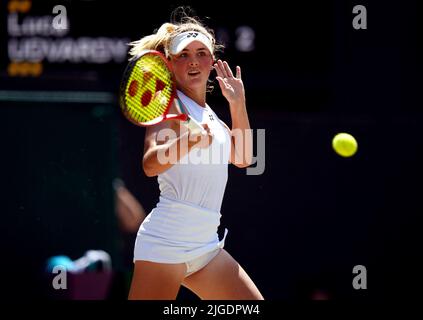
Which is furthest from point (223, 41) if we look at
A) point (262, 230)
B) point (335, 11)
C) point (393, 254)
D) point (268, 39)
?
point (393, 254)

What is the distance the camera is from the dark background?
250 inches

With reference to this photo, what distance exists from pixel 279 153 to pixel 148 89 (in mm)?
2429

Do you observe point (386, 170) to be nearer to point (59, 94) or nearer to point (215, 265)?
point (59, 94)

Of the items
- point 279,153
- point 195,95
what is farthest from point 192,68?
point 279,153

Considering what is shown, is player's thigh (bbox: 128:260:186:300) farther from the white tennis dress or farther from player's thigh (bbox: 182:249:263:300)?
player's thigh (bbox: 182:249:263:300)

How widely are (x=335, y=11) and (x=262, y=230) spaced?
157 cm

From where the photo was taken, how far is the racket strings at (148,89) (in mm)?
4445

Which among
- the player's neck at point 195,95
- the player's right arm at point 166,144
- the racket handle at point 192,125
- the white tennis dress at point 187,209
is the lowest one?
the white tennis dress at point 187,209

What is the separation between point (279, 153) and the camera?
22.5ft

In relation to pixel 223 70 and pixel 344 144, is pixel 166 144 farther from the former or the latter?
pixel 344 144

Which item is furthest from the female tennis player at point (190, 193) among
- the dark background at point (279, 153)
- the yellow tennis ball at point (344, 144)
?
the dark background at point (279, 153)

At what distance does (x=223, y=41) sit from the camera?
7051 mm

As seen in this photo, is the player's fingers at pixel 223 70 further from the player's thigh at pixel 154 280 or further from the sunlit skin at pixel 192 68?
the player's thigh at pixel 154 280

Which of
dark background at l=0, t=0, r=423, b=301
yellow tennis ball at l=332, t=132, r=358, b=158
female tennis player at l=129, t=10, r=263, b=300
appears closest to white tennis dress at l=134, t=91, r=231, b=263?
female tennis player at l=129, t=10, r=263, b=300
